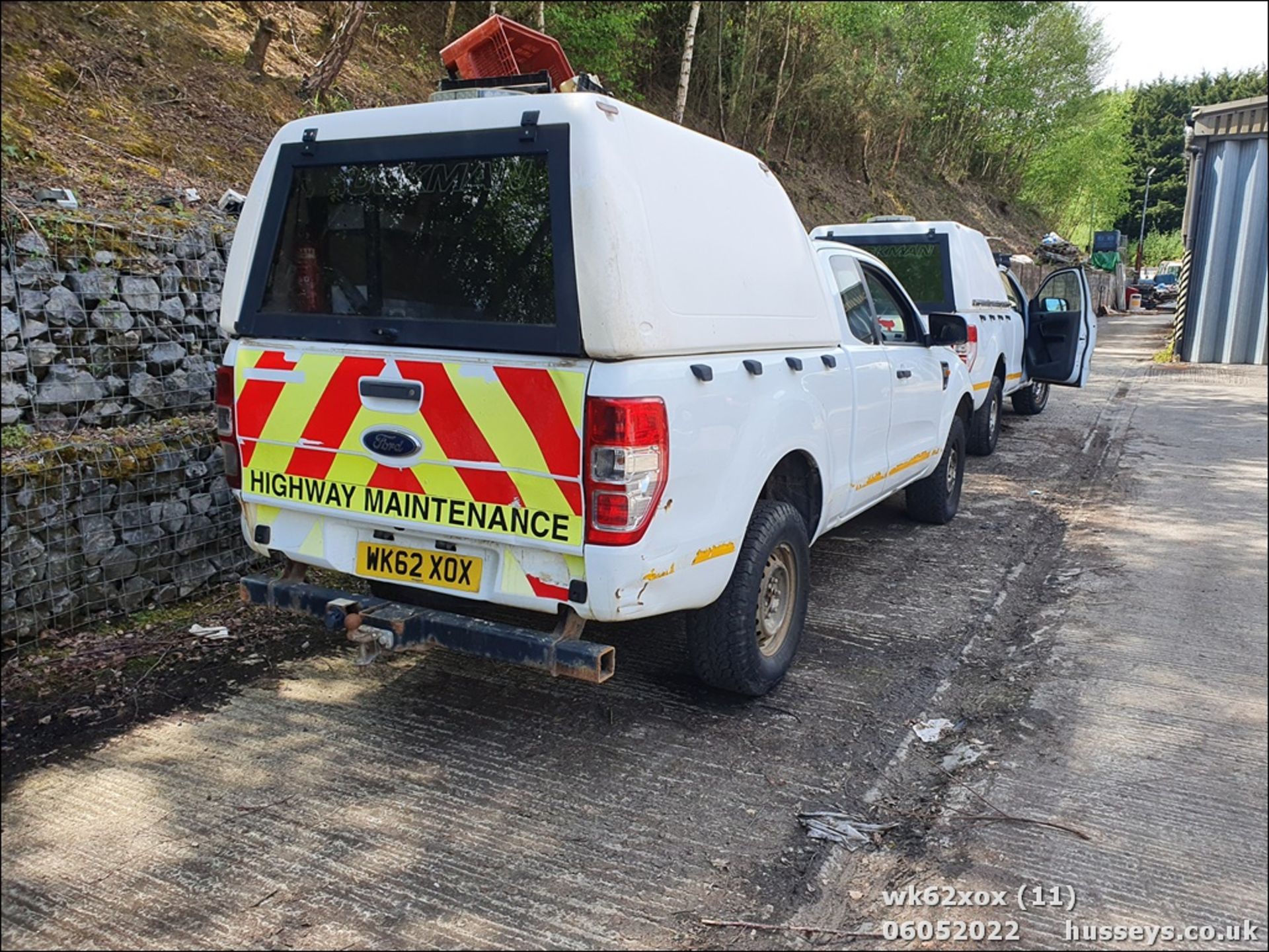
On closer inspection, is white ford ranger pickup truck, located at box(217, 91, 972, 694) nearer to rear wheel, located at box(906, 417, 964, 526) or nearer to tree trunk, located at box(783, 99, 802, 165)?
rear wheel, located at box(906, 417, 964, 526)

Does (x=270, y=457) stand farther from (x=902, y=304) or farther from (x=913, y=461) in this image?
(x=902, y=304)

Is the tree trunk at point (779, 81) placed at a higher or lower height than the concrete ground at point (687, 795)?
higher

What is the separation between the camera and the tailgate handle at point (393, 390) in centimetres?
336

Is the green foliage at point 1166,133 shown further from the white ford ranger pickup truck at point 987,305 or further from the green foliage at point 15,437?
the green foliage at point 15,437

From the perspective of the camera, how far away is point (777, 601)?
4215 mm

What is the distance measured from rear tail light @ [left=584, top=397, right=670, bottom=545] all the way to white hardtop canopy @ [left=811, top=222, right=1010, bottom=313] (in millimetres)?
5524

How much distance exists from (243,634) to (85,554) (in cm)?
82

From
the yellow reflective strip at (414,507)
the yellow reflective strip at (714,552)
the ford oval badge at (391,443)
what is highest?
the ford oval badge at (391,443)

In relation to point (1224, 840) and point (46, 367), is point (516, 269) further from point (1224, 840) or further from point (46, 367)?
point (1224, 840)

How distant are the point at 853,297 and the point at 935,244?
378 centimetres

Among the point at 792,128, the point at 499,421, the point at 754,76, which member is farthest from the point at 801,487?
the point at 792,128

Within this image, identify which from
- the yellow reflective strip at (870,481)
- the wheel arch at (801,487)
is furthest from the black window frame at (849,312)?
the wheel arch at (801,487)

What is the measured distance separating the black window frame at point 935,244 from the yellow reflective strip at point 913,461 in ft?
8.93

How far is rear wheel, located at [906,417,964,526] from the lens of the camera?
6797 millimetres
